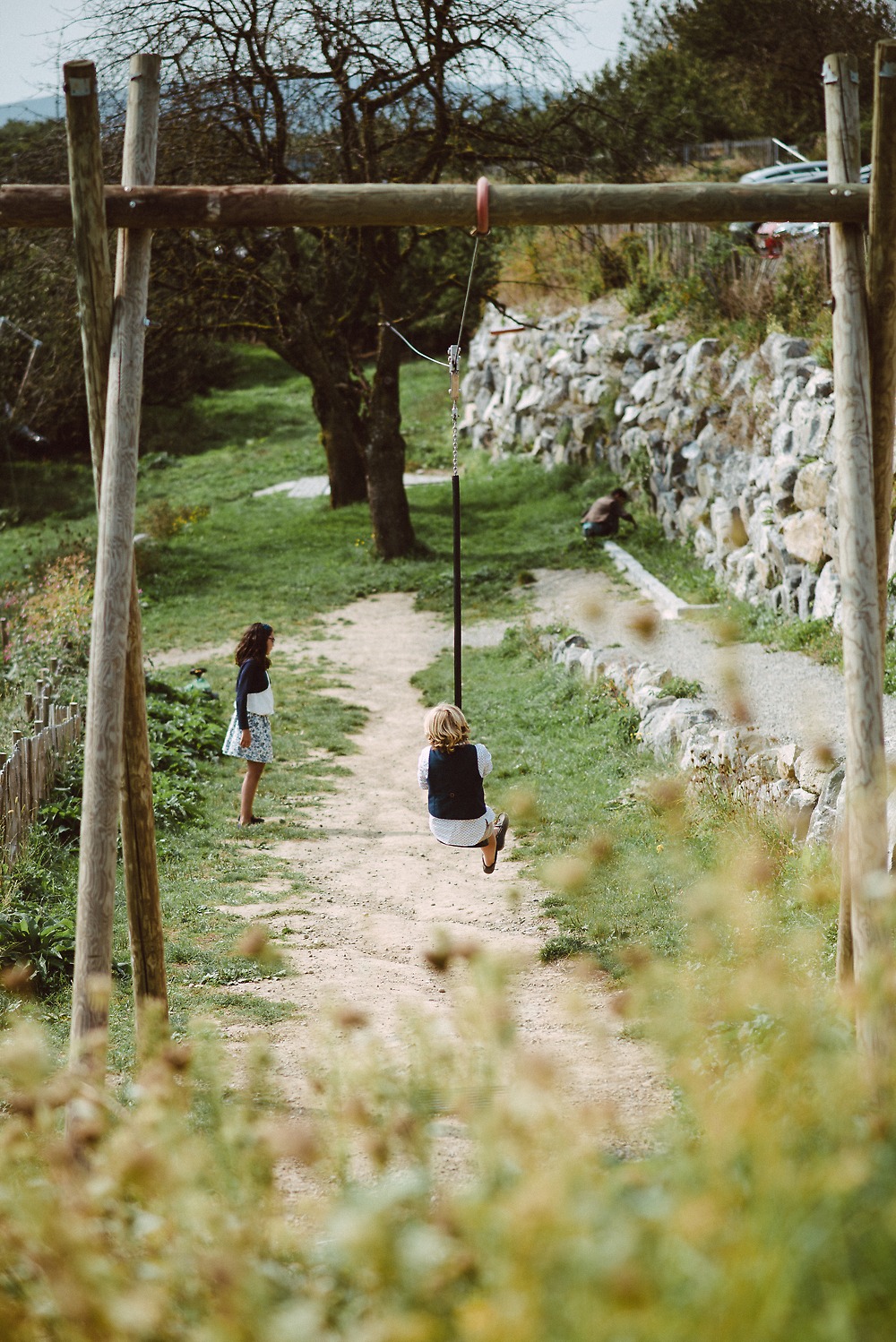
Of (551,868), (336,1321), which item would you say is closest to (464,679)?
(551,868)

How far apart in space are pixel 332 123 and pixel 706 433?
21.9 ft

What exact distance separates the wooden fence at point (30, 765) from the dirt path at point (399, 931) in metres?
1.35

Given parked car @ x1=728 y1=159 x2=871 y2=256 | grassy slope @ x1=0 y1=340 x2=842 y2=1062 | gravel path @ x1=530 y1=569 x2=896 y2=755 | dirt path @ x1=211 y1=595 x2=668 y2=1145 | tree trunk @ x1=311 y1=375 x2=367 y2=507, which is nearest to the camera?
dirt path @ x1=211 y1=595 x2=668 y2=1145

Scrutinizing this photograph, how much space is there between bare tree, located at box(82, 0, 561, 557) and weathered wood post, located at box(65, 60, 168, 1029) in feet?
39.9

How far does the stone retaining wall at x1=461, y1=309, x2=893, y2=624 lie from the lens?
1120cm

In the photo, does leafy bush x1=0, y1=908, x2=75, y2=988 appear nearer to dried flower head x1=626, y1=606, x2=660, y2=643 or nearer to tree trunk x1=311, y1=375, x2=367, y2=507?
dried flower head x1=626, y1=606, x2=660, y2=643

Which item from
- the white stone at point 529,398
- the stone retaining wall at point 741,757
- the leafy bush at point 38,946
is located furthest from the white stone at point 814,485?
the white stone at point 529,398

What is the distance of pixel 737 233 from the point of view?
625 inches

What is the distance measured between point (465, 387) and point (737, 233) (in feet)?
32.8

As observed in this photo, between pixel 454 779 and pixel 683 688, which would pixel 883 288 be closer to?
pixel 454 779

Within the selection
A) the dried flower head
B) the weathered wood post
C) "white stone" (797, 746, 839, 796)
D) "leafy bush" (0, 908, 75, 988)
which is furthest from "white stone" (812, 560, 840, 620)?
the weathered wood post

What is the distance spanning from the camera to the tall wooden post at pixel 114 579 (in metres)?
4.03

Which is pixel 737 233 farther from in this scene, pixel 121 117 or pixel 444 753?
pixel 444 753

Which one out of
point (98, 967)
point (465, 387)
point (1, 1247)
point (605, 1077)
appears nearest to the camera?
point (1, 1247)
